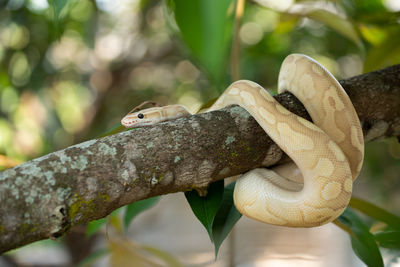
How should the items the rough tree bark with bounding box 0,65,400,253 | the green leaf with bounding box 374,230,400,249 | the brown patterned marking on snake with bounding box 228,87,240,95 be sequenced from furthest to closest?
1. the green leaf with bounding box 374,230,400,249
2. the brown patterned marking on snake with bounding box 228,87,240,95
3. the rough tree bark with bounding box 0,65,400,253

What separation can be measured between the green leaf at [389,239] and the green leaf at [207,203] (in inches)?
27.1

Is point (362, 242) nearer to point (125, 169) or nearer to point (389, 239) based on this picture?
point (389, 239)

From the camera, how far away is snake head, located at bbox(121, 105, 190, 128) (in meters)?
1.40

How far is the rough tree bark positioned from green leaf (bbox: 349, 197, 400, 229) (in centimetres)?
50

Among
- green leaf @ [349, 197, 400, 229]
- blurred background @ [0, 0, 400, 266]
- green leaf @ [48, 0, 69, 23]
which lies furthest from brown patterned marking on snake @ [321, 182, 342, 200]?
blurred background @ [0, 0, 400, 266]

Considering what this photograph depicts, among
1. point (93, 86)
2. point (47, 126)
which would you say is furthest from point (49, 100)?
point (93, 86)

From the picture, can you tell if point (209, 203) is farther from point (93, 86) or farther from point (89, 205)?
point (93, 86)

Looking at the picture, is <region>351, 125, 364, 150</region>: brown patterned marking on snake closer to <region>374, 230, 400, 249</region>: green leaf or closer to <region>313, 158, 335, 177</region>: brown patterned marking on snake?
<region>313, 158, 335, 177</region>: brown patterned marking on snake

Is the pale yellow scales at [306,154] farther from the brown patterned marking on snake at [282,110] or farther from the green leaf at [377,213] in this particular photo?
the green leaf at [377,213]

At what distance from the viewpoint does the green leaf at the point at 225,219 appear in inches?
43.4

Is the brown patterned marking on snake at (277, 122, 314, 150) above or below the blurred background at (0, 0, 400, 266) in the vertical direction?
above

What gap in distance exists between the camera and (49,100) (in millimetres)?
3521

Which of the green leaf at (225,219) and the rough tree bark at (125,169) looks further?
the green leaf at (225,219)

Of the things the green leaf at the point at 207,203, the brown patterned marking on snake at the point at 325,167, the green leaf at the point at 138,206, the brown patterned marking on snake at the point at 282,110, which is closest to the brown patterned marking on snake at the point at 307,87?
the brown patterned marking on snake at the point at 282,110
